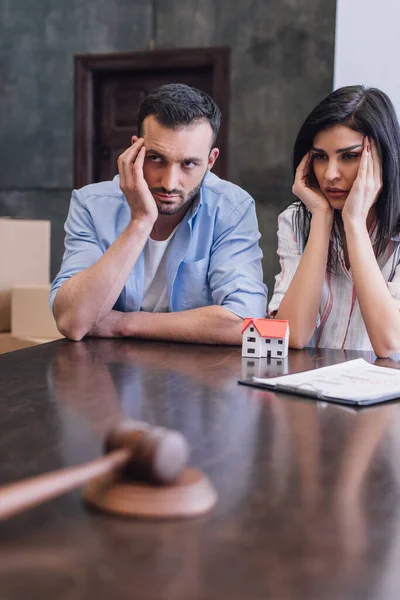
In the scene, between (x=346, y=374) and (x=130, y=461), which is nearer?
(x=130, y=461)

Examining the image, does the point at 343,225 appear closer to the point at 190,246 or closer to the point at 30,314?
the point at 190,246

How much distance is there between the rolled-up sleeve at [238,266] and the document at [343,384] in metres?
0.58

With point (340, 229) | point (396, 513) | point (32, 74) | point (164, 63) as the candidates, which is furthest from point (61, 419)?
point (32, 74)

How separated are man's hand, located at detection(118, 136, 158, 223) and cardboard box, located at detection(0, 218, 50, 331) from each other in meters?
1.41

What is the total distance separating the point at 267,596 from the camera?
51 cm

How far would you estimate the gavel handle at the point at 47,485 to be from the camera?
54 cm

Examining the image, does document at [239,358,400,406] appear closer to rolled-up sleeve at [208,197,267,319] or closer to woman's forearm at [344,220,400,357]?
woman's forearm at [344,220,400,357]

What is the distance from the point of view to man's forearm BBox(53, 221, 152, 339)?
6.06 ft

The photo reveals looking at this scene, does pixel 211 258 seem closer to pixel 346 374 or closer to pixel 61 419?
pixel 346 374

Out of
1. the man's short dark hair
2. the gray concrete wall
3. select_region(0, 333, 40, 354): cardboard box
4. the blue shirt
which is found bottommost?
select_region(0, 333, 40, 354): cardboard box

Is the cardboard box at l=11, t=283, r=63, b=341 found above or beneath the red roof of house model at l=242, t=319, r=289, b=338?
beneath

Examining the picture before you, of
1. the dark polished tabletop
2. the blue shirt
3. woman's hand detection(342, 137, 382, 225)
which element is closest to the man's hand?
the blue shirt

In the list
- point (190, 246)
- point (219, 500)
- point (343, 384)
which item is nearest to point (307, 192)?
point (190, 246)

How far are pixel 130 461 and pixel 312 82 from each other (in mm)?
4836
